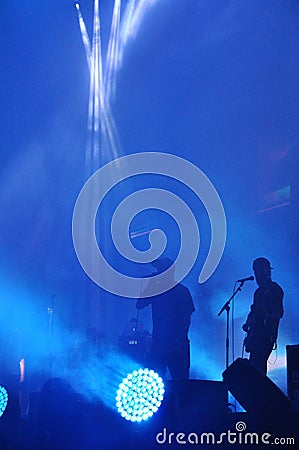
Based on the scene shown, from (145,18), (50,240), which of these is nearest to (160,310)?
(50,240)

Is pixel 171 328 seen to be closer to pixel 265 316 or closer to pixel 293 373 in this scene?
pixel 265 316

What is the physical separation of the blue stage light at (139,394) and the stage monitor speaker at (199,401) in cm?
8

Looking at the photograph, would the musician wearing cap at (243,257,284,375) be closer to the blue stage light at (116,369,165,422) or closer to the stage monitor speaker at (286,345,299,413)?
the stage monitor speaker at (286,345,299,413)

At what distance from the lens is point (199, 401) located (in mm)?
2055

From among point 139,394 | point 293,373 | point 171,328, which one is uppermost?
point 171,328

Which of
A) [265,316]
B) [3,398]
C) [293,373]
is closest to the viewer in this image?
[3,398]

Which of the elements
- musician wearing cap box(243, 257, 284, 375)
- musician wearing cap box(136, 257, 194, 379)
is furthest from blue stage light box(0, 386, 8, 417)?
musician wearing cap box(243, 257, 284, 375)

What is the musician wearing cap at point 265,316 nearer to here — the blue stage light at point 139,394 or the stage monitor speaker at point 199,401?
the stage monitor speaker at point 199,401

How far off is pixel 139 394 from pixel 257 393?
1.18ft

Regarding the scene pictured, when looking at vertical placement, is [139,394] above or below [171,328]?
below

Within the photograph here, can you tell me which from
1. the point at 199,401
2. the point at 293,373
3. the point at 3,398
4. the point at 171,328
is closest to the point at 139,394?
the point at 199,401

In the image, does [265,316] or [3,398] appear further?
[265,316]

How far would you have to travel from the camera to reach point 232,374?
1.90 m

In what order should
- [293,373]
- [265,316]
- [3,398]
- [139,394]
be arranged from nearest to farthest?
[139,394]
[3,398]
[293,373]
[265,316]
